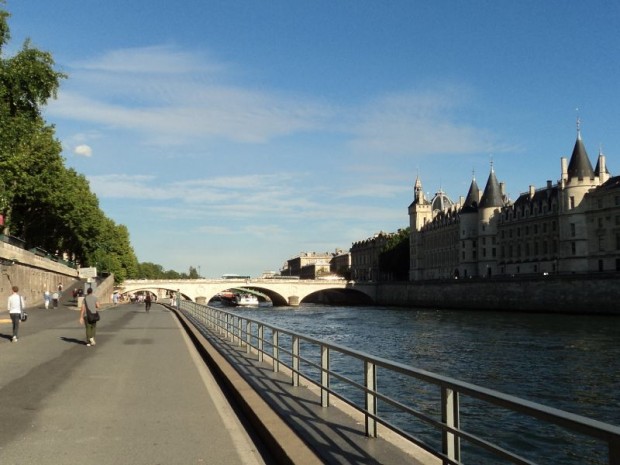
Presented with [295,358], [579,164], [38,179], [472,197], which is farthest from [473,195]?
[295,358]

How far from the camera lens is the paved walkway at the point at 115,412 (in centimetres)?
640

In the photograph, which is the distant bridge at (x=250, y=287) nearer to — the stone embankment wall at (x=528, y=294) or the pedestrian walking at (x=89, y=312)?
the stone embankment wall at (x=528, y=294)

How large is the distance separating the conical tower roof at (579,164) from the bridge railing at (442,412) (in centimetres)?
7168

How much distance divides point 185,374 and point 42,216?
2035 inches

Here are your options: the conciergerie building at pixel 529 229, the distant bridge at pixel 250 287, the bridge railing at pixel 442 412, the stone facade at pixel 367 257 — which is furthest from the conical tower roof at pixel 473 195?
the bridge railing at pixel 442 412

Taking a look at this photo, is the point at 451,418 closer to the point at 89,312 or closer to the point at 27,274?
the point at 89,312

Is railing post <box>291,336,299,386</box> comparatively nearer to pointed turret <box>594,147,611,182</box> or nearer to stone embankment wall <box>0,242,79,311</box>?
stone embankment wall <box>0,242,79,311</box>

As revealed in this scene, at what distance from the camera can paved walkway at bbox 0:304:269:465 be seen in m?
6.40

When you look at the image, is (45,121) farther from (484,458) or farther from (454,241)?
(454,241)

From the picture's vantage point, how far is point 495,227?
11119 cm

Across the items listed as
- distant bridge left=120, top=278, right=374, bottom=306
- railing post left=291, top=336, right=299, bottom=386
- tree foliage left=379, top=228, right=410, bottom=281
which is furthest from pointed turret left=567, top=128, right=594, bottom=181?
railing post left=291, top=336, right=299, bottom=386

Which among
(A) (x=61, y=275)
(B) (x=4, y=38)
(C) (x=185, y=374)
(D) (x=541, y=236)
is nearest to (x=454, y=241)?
(D) (x=541, y=236)

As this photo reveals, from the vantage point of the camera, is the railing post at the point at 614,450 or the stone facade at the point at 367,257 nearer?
the railing post at the point at 614,450

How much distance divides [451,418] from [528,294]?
2962 inches
